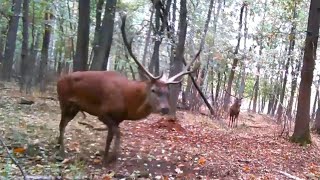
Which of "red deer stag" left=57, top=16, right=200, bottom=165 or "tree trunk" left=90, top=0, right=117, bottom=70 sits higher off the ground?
"tree trunk" left=90, top=0, right=117, bottom=70

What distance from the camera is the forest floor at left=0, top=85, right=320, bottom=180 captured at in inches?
262

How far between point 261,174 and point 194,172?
3.88 ft

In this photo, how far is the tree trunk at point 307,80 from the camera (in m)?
11.6

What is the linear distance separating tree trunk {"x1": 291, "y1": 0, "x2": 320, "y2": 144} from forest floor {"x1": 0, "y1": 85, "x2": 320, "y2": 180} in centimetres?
33

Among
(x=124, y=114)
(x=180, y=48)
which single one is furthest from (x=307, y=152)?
(x=124, y=114)

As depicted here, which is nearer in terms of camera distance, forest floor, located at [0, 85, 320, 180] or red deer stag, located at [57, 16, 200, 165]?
forest floor, located at [0, 85, 320, 180]

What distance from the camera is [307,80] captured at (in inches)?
461

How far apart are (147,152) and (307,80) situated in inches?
209

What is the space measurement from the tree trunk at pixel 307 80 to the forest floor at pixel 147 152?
1.08 ft

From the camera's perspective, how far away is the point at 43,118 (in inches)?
409

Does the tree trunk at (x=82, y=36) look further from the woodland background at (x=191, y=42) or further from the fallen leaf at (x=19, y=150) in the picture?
the fallen leaf at (x=19, y=150)

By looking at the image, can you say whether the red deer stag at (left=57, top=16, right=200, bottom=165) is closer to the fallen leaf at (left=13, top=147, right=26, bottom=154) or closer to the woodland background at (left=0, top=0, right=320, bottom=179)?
the fallen leaf at (left=13, top=147, right=26, bottom=154)

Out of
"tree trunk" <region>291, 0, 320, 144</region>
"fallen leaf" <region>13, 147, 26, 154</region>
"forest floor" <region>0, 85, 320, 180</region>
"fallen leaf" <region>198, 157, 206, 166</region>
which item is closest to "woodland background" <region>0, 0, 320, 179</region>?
"tree trunk" <region>291, 0, 320, 144</region>

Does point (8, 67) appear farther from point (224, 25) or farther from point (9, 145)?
point (9, 145)
